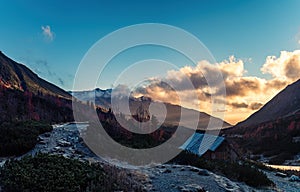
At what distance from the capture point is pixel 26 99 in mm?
54281

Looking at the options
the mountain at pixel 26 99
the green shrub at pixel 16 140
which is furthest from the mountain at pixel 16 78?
the green shrub at pixel 16 140

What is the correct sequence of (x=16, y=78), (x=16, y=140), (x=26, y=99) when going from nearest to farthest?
(x=16, y=140), (x=26, y=99), (x=16, y=78)

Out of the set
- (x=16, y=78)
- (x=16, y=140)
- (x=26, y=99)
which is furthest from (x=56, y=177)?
(x=16, y=78)

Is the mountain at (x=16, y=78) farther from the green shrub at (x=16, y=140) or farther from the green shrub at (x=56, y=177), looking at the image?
the green shrub at (x=56, y=177)

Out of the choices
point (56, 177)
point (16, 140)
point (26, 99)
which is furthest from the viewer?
point (26, 99)

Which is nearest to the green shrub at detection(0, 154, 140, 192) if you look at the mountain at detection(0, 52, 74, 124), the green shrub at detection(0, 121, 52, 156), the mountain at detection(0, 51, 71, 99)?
the green shrub at detection(0, 121, 52, 156)

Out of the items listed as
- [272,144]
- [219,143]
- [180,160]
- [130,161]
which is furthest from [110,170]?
[272,144]

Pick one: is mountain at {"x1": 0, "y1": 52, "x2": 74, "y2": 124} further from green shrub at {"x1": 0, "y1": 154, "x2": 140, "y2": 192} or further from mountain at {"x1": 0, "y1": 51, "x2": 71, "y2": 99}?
green shrub at {"x1": 0, "y1": 154, "x2": 140, "y2": 192}

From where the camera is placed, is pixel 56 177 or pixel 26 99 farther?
pixel 26 99

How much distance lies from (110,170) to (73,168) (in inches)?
63.0

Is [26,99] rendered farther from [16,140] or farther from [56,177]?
[56,177]

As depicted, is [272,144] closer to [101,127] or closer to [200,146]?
[200,146]

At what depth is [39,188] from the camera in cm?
827

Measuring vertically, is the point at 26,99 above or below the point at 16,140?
above
